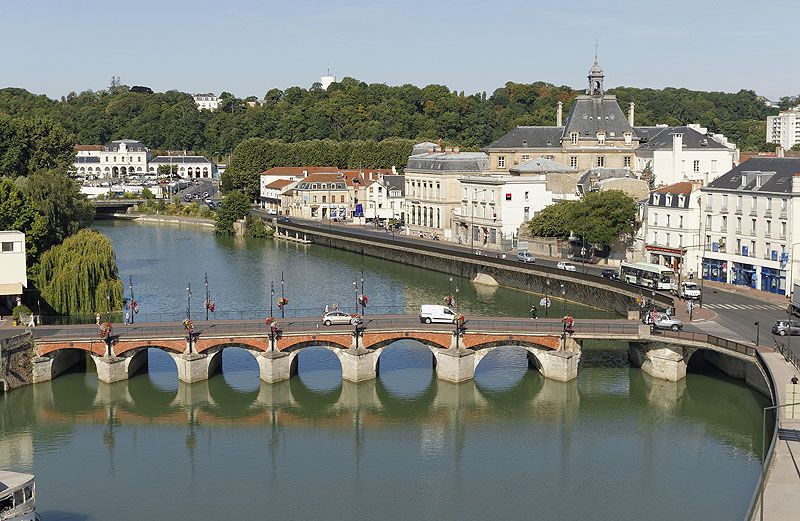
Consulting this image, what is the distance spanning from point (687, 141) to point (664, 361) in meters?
49.1

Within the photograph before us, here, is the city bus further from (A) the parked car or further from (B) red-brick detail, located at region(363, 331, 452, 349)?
(B) red-brick detail, located at region(363, 331, 452, 349)

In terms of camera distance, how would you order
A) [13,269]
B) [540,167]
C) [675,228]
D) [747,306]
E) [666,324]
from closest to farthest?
[666,324] → [13,269] → [747,306] → [675,228] → [540,167]

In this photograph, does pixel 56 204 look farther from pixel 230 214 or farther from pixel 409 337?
pixel 230 214

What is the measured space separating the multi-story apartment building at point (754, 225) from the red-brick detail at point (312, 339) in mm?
26417

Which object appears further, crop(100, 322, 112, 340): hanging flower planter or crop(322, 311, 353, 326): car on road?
crop(322, 311, 353, 326): car on road

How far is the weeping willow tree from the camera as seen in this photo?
57.2 metres

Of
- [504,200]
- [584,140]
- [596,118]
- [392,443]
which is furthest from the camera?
[596,118]

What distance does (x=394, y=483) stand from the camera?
3800 centimetres

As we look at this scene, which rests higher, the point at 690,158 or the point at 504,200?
the point at 690,158

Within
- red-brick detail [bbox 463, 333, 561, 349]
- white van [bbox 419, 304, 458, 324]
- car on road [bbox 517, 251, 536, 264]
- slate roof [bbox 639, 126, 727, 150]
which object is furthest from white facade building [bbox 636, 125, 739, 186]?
red-brick detail [bbox 463, 333, 561, 349]

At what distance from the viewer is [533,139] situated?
109 meters

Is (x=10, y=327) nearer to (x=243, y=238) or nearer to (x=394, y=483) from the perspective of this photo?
(x=394, y=483)

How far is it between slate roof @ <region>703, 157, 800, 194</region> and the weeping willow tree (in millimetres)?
35730

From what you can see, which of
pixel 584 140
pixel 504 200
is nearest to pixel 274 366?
pixel 504 200
